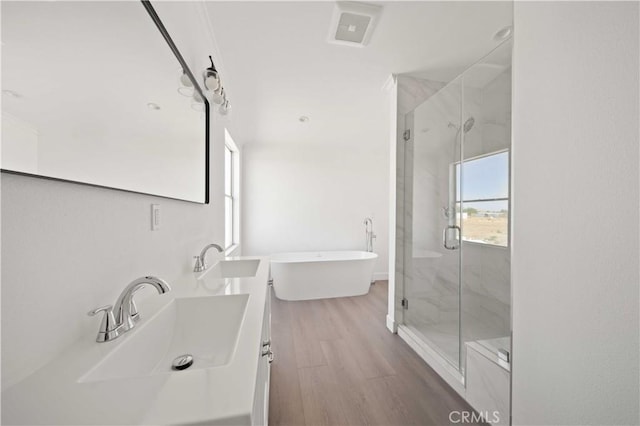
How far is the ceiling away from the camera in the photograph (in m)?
1.58

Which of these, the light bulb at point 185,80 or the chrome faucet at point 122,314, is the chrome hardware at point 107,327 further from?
the light bulb at point 185,80

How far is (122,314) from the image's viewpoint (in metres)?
0.70

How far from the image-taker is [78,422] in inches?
15.8

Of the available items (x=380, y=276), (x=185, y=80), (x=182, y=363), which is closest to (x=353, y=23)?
(x=185, y=80)

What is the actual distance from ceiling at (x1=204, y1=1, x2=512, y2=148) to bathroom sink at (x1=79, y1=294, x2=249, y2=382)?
68.5 inches

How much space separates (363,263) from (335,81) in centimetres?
241

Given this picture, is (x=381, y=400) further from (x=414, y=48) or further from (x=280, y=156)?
(x=280, y=156)

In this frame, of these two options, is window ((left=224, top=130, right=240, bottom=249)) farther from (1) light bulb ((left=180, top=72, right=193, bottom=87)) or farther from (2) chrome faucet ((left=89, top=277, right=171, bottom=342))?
(2) chrome faucet ((left=89, top=277, right=171, bottom=342))

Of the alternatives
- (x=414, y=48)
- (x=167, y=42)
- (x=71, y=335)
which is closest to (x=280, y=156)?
(x=414, y=48)

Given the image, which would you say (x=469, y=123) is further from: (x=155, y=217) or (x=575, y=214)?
(x=155, y=217)

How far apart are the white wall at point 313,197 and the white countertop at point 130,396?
3.67m

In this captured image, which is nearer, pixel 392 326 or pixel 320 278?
pixel 392 326

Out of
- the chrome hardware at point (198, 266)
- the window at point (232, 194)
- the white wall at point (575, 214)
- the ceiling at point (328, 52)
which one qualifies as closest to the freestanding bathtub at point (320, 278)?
the window at point (232, 194)

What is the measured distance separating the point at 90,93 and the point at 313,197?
3752mm
